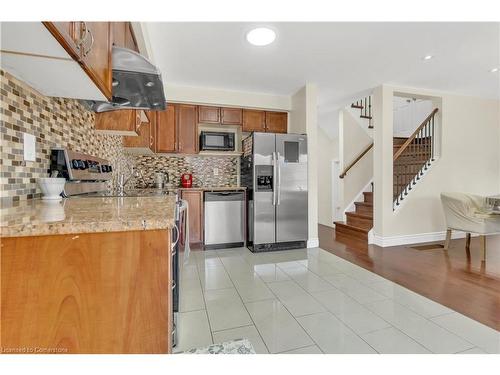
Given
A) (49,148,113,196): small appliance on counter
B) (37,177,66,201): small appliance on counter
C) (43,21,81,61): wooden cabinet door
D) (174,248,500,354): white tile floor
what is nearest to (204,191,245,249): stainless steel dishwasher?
(174,248,500,354): white tile floor

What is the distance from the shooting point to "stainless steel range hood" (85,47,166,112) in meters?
1.51

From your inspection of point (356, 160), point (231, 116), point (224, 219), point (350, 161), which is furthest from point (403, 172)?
point (224, 219)

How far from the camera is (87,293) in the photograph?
2.67 feet

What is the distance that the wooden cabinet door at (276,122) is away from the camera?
13.9 feet

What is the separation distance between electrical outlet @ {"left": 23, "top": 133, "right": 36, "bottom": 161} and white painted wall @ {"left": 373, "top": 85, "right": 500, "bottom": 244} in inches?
162

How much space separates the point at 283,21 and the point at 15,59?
198 centimetres

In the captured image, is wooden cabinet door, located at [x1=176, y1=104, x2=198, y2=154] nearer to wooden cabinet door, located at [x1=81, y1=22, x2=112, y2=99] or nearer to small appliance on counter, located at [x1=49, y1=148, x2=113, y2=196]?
small appliance on counter, located at [x1=49, y1=148, x2=113, y2=196]

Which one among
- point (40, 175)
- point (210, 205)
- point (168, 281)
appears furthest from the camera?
point (210, 205)

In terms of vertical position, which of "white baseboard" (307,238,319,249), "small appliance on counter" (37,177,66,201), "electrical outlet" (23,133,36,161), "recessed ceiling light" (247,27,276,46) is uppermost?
"recessed ceiling light" (247,27,276,46)

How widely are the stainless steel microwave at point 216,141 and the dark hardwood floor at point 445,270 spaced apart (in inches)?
87.3

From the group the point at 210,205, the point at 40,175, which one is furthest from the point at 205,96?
the point at 40,175

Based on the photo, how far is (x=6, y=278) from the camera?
0.75 meters

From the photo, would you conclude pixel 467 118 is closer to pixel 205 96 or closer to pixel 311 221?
pixel 311 221

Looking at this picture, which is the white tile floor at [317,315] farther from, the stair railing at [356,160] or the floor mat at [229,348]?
the stair railing at [356,160]
